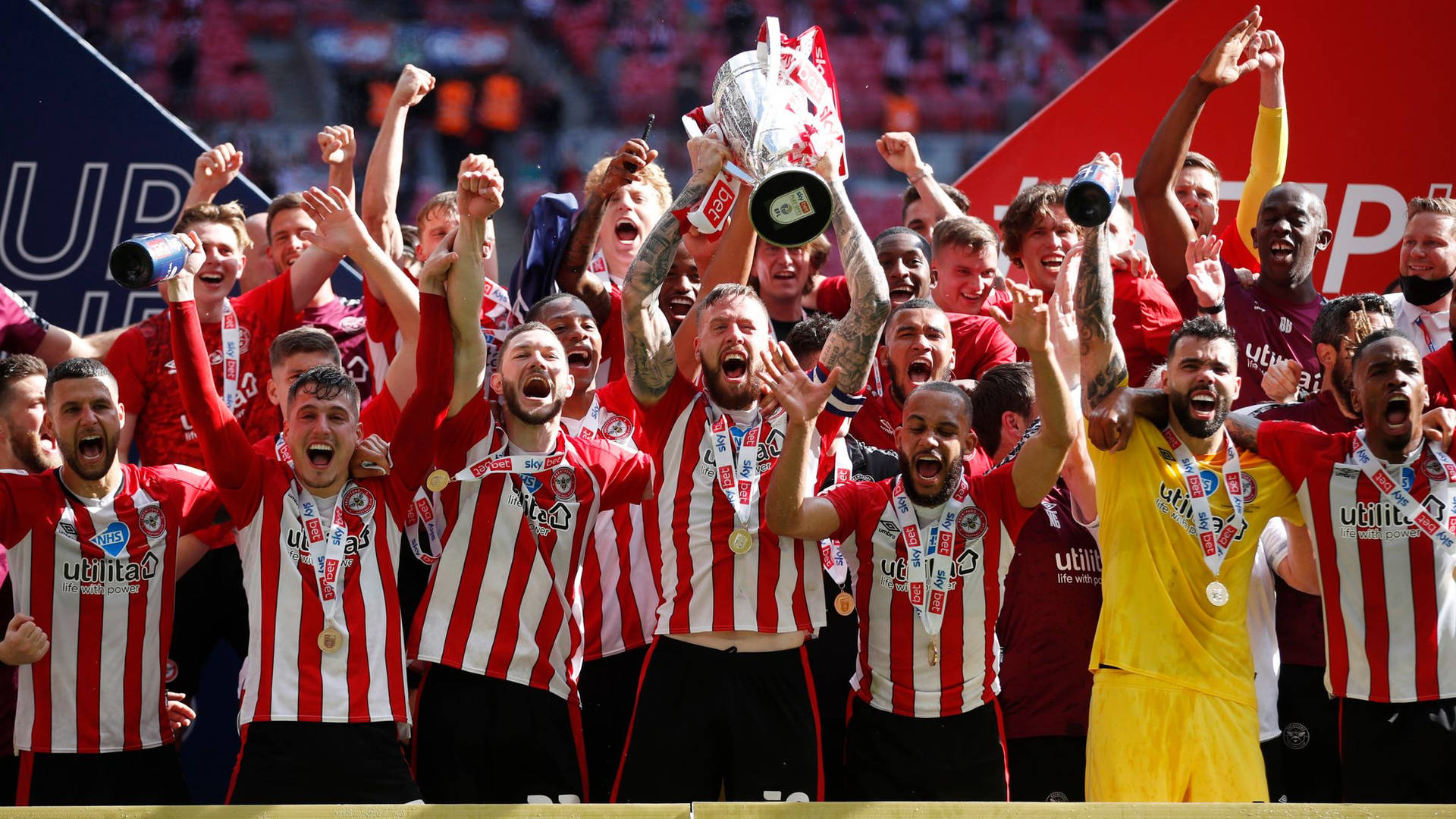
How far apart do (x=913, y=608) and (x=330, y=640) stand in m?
1.51

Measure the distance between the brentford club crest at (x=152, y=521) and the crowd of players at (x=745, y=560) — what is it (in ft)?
0.04

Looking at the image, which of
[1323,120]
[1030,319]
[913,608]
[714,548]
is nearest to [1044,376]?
[1030,319]

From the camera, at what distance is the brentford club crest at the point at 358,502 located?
13.3ft

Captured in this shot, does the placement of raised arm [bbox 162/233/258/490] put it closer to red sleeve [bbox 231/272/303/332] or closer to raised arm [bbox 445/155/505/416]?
raised arm [bbox 445/155/505/416]

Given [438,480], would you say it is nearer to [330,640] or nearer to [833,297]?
[330,640]

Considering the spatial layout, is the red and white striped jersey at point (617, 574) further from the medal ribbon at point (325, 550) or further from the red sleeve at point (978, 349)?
the red sleeve at point (978, 349)

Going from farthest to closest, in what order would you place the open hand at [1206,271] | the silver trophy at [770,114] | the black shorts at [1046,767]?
1. the open hand at [1206,271]
2. the black shorts at [1046,767]
3. the silver trophy at [770,114]

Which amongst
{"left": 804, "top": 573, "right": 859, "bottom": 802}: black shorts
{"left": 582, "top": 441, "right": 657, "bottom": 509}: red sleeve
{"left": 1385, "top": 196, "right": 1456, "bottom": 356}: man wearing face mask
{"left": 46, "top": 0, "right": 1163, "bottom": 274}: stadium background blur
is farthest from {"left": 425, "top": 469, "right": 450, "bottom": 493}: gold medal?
{"left": 46, "top": 0, "right": 1163, "bottom": 274}: stadium background blur

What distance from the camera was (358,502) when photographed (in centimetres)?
405

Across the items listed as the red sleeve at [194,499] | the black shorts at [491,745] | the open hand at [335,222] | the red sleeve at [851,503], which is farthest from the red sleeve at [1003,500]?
the red sleeve at [194,499]

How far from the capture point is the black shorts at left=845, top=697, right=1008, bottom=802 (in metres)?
3.92

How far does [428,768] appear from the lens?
157 inches

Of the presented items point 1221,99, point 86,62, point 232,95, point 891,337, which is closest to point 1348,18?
point 1221,99

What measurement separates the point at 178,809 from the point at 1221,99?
5885 mm
